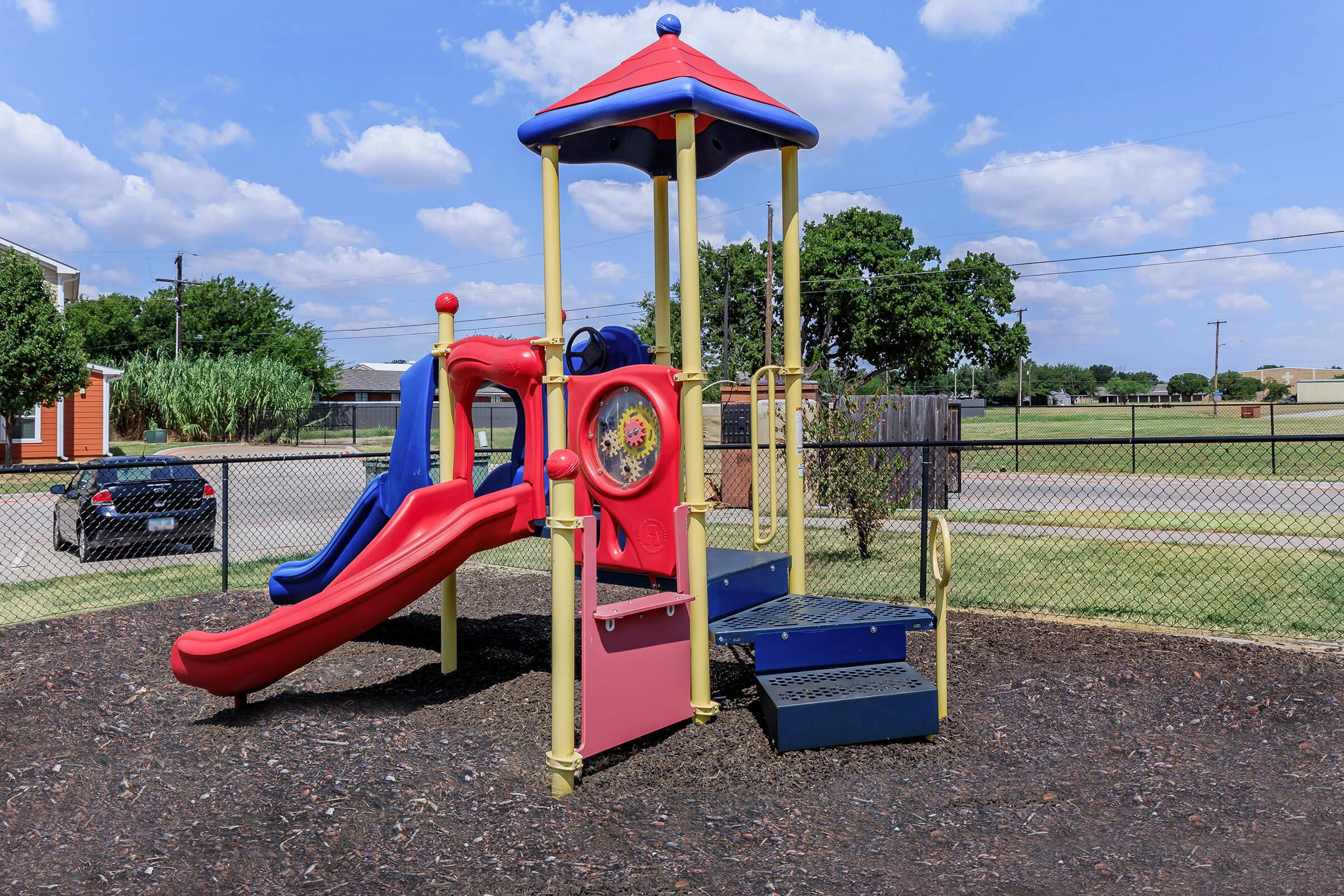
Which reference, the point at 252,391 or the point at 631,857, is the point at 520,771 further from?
the point at 252,391

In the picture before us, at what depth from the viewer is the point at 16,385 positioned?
2178 centimetres

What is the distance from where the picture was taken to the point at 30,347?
71.0 feet

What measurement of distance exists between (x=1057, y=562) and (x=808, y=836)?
723 cm

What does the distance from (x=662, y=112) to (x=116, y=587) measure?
7524 mm

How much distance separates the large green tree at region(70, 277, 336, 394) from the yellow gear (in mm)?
56451

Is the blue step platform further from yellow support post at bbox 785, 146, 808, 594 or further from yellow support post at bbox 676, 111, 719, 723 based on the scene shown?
yellow support post at bbox 676, 111, 719, 723

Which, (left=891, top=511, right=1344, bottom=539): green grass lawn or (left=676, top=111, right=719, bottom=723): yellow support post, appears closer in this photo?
(left=676, top=111, right=719, bottom=723): yellow support post

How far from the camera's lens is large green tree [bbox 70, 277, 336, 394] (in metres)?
57.9

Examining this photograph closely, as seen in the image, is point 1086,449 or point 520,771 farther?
point 1086,449

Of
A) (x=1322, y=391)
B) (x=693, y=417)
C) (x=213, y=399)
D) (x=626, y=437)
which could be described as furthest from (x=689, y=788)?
(x=1322, y=391)

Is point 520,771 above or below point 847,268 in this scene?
below

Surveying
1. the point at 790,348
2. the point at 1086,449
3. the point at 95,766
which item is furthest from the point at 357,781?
the point at 1086,449

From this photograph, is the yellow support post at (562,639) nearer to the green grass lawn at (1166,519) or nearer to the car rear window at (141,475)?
the car rear window at (141,475)

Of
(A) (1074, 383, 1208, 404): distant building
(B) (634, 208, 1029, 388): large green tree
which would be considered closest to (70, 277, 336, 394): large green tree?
(B) (634, 208, 1029, 388): large green tree
